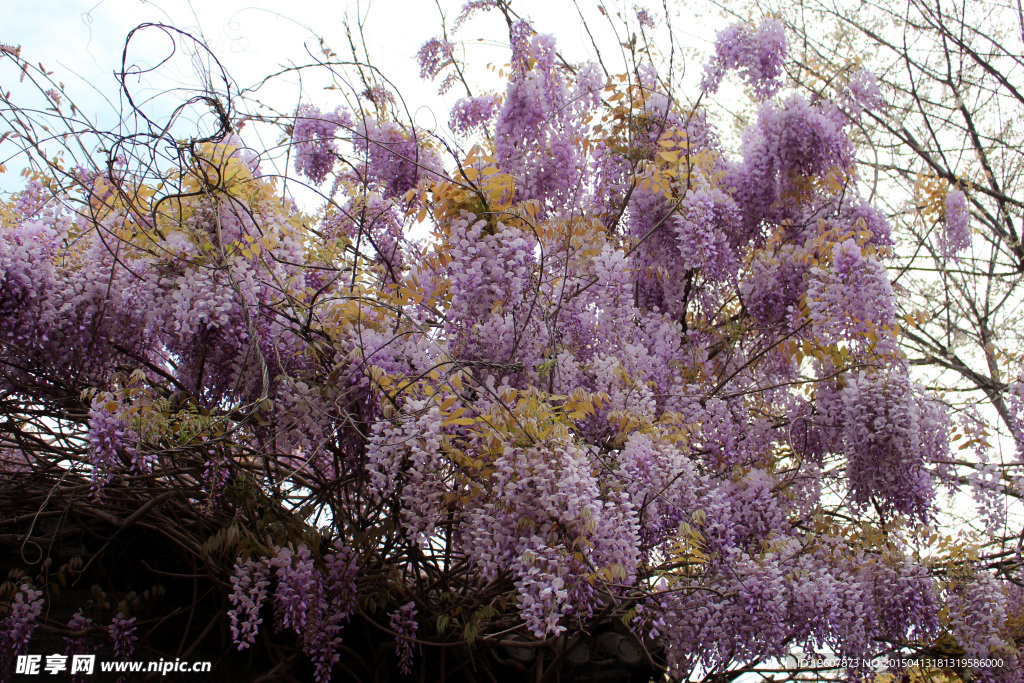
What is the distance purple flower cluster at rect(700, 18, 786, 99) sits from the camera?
3.77 meters

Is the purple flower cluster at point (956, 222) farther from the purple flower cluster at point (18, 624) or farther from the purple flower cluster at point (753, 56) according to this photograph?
the purple flower cluster at point (18, 624)

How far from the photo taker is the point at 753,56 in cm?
378

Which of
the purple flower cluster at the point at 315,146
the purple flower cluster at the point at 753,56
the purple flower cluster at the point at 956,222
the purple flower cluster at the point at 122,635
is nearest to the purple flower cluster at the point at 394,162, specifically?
the purple flower cluster at the point at 315,146

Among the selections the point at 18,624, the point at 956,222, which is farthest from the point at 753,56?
the point at 18,624

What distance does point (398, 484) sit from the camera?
246 cm

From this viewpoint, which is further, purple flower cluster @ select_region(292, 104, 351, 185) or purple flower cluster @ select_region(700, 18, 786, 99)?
purple flower cluster @ select_region(292, 104, 351, 185)

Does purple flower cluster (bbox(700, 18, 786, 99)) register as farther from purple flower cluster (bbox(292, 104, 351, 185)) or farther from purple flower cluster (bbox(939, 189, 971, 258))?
purple flower cluster (bbox(292, 104, 351, 185))

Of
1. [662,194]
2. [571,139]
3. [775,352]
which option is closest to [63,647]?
[571,139]

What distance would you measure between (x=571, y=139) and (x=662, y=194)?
55 cm

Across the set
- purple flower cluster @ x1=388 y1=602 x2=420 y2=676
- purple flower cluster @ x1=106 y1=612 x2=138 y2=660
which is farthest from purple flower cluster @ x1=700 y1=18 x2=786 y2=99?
purple flower cluster @ x1=106 y1=612 x2=138 y2=660

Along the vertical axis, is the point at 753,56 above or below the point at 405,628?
above

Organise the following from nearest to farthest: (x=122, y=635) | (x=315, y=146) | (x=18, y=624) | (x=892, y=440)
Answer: (x=18, y=624), (x=122, y=635), (x=892, y=440), (x=315, y=146)

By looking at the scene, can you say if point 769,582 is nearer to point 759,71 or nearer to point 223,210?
point 223,210

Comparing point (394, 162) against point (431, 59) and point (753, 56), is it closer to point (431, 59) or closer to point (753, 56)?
point (431, 59)
